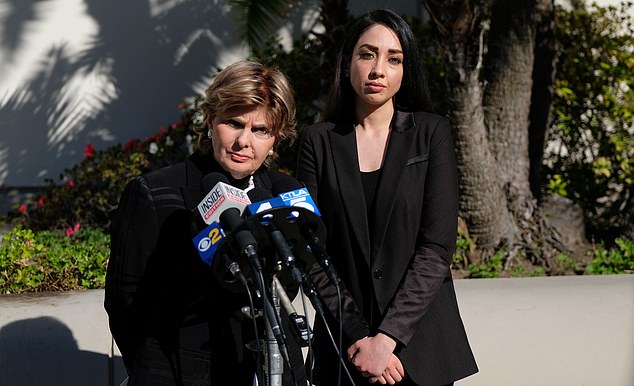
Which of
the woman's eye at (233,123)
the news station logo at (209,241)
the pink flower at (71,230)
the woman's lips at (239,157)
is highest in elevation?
the woman's eye at (233,123)

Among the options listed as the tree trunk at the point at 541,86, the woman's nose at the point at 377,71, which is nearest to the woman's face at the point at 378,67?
the woman's nose at the point at 377,71

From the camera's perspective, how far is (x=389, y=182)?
3.01 meters

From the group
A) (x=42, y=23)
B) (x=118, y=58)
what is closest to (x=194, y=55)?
(x=118, y=58)

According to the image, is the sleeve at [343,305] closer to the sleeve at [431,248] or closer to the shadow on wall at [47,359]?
the sleeve at [431,248]

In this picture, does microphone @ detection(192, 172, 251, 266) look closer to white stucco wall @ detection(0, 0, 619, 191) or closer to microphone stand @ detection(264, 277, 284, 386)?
microphone stand @ detection(264, 277, 284, 386)

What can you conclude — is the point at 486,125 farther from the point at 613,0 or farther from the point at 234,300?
the point at 234,300

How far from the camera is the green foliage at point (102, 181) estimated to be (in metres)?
7.58

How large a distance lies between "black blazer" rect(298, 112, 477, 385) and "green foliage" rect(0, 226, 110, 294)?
2.98 m

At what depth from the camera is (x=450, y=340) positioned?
3029mm

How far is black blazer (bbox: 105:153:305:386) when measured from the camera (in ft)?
8.55

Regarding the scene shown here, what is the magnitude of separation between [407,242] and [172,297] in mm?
823

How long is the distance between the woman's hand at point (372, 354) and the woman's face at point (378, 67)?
0.79m

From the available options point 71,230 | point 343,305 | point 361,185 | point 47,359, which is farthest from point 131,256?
point 71,230

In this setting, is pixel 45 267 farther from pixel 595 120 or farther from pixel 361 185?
pixel 595 120
